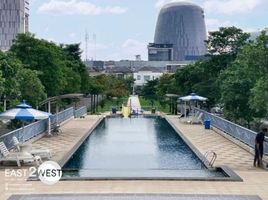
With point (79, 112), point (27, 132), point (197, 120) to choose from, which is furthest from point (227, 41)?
point (27, 132)

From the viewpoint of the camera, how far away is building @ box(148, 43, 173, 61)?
577 feet

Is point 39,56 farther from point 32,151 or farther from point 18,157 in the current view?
point 18,157

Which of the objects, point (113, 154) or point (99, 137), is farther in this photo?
point (99, 137)

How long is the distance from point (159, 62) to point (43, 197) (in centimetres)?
15721

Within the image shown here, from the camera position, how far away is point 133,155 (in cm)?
1989

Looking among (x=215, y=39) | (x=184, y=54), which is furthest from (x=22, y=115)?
(x=184, y=54)

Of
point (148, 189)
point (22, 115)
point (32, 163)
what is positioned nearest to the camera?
point (148, 189)

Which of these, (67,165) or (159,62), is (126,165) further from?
(159,62)

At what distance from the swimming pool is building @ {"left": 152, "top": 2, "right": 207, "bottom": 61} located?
149 metres

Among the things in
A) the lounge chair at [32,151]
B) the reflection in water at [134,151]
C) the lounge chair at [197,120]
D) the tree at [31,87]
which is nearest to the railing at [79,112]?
the reflection in water at [134,151]

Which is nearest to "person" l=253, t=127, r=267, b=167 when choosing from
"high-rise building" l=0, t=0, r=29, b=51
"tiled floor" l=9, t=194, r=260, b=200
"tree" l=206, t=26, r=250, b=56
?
"tiled floor" l=9, t=194, r=260, b=200

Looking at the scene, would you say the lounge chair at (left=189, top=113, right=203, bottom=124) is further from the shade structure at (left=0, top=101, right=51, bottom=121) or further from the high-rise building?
the high-rise building

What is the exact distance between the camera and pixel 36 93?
23641 millimetres

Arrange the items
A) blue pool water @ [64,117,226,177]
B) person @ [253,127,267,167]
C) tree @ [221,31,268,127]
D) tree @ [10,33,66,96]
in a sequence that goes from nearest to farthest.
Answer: person @ [253,127,267,167] < blue pool water @ [64,117,226,177] < tree @ [221,31,268,127] < tree @ [10,33,66,96]
